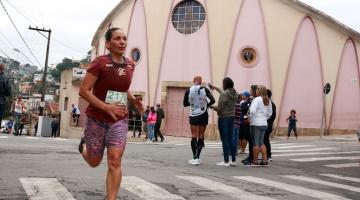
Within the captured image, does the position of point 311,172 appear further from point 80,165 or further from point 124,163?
point 80,165

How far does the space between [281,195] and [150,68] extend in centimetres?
2233

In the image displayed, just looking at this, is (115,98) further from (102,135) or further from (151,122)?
(151,122)

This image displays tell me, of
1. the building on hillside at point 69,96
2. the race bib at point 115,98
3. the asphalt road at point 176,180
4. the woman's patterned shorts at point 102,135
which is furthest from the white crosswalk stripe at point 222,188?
the building on hillside at point 69,96

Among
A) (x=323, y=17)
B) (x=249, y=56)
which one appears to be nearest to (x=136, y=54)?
(x=249, y=56)

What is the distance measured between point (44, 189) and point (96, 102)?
6.01ft

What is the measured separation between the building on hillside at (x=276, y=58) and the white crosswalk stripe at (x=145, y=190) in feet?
62.9

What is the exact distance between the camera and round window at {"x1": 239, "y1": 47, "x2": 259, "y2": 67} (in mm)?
25969

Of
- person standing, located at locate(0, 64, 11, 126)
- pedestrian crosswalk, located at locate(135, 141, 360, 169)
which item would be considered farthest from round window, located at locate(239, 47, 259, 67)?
person standing, located at locate(0, 64, 11, 126)

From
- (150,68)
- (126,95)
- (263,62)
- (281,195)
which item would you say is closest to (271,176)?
(281,195)

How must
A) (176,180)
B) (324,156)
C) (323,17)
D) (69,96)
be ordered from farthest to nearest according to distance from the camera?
(69,96), (323,17), (324,156), (176,180)

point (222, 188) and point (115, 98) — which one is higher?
point (115, 98)

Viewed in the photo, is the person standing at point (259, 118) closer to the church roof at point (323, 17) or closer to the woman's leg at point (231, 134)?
the woman's leg at point (231, 134)

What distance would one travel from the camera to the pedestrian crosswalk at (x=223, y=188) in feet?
18.4

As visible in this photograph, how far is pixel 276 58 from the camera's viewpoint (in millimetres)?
25734
